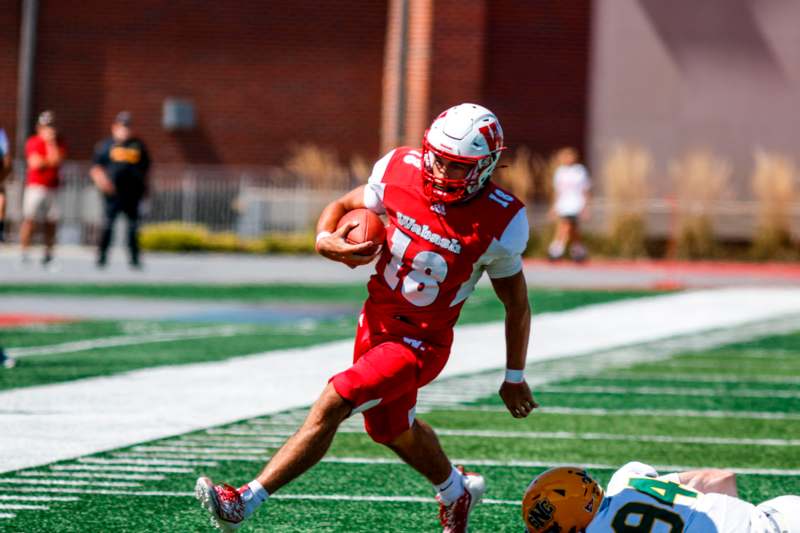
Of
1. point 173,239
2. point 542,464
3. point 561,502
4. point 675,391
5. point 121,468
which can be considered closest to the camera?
point 561,502

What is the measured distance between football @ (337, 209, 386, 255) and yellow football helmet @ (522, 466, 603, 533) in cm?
113

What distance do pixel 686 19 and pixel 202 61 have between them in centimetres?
847

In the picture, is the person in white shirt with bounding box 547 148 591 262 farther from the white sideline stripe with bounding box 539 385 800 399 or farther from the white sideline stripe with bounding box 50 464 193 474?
the white sideline stripe with bounding box 50 464 193 474

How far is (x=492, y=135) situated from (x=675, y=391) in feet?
17.8

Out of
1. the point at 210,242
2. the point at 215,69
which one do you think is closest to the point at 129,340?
the point at 210,242

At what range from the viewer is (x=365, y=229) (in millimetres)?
5766

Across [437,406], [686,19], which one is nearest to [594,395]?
[437,406]

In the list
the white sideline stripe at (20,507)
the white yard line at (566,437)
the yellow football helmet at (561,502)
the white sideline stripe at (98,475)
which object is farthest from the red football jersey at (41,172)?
the yellow football helmet at (561,502)

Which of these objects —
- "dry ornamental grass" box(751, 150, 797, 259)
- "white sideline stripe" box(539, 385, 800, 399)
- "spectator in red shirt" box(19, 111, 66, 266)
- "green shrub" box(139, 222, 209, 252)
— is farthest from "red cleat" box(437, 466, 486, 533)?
"dry ornamental grass" box(751, 150, 797, 259)

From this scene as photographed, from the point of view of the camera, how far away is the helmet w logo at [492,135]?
18.6 ft

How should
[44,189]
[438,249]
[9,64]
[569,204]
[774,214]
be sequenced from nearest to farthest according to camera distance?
[438,249] < [44,189] < [569,204] < [774,214] < [9,64]

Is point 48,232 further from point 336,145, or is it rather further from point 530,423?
point 530,423

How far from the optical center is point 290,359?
11.9 metres

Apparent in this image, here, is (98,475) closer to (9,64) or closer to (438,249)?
(438,249)
